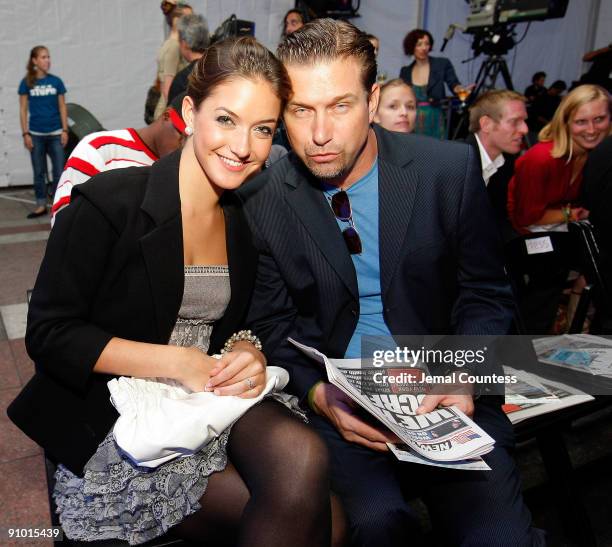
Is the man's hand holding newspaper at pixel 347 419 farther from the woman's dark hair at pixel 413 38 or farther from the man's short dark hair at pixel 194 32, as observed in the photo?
the woman's dark hair at pixel 413 38

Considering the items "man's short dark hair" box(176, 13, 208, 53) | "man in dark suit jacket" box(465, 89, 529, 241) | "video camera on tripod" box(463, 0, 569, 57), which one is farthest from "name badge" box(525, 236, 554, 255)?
"video camera on tripod" box(463, 0, 569, 57)

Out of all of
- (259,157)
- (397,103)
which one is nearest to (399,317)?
(259,157)

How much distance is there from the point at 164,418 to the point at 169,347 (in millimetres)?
203

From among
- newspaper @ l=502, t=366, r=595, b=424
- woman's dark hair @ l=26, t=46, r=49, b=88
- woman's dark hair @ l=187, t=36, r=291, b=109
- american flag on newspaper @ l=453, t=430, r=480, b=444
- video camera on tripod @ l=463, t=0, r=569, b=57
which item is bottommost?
newspaper @ l=502, t=366, r=595, b=424

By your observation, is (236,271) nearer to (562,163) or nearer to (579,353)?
(579,353)

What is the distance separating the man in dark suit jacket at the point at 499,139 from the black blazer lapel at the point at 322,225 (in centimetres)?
234

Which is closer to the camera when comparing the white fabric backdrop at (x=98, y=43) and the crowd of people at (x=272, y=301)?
the crowd of people at (x=272, y=301)

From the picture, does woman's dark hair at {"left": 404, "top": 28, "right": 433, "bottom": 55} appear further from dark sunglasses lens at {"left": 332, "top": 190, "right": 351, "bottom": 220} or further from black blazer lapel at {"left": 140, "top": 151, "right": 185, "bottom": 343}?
black blazer lapel at {"left": 140, "top": 151, "right": 185, "bottom": 343}

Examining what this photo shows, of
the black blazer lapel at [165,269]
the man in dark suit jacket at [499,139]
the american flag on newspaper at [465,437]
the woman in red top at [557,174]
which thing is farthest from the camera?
the man in dark suit jacket at [499,139]

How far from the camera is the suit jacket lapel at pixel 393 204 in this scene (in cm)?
188

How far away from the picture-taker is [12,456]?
2.54 metres

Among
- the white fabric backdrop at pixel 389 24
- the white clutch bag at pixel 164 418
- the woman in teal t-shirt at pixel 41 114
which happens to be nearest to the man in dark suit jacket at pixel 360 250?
the white clutch bag at pixel 164 418

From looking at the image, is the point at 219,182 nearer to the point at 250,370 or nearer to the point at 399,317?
the point at 250,370

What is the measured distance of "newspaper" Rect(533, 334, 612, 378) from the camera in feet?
7.52
